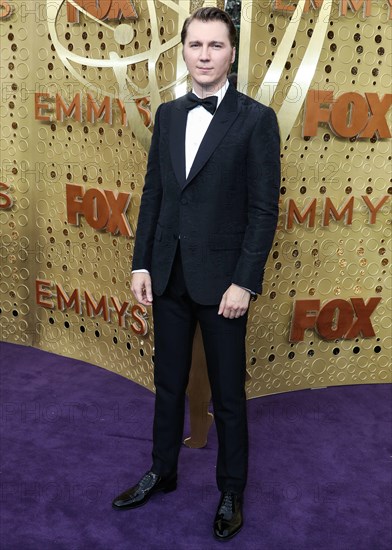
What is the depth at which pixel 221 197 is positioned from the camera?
186 centimetres

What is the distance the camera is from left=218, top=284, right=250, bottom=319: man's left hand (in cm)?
187

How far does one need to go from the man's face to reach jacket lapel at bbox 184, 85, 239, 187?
9 centimetres

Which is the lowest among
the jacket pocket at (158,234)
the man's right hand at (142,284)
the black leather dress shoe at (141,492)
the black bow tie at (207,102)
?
the black leather dress shoe at (141,492)

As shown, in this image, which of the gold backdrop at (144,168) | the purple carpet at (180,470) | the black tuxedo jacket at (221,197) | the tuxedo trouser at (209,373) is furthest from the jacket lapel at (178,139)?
the purple carpet at (180,470)

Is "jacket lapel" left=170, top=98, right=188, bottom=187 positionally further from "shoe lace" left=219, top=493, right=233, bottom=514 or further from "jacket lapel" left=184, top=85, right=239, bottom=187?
"shoe lace" left=219, top=493, right=233, bottom=514

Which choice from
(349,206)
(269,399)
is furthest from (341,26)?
(269,399)

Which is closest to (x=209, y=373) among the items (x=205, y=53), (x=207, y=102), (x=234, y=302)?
(x=234, y=302)

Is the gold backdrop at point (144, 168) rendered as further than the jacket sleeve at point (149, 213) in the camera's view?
Yes

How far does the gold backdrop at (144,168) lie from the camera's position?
105 inches

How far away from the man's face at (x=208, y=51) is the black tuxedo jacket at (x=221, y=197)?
86 millimetres

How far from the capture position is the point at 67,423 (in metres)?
2.80

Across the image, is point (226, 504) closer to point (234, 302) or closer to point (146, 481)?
point (146, 481)

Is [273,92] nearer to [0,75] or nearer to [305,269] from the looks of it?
[305,269]

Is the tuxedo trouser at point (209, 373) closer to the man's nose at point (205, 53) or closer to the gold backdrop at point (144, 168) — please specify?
the man's nose at point (205, 53)
